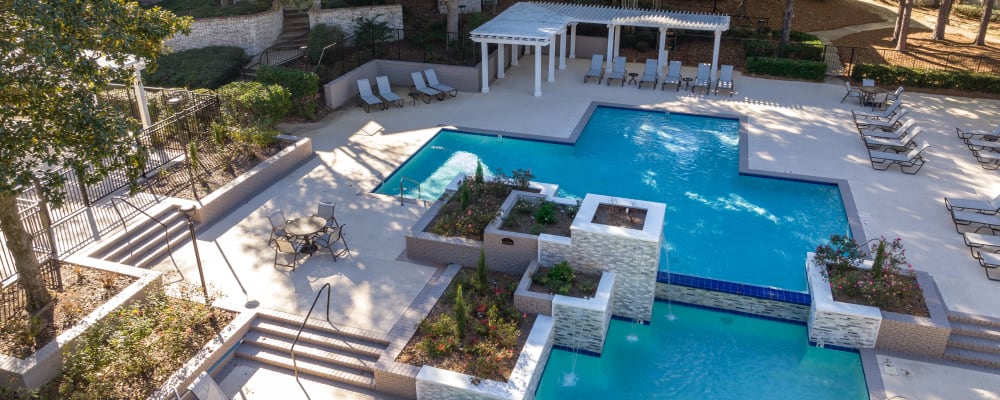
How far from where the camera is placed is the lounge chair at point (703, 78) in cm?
2426

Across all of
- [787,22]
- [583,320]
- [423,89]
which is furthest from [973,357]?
[787,22]

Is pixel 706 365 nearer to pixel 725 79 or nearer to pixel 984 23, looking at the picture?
pixel 725 79

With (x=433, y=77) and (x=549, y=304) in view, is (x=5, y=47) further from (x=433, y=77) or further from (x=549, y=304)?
(x=433, y=77)

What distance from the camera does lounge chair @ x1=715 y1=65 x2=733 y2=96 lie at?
24.1 meters

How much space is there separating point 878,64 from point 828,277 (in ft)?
51.3

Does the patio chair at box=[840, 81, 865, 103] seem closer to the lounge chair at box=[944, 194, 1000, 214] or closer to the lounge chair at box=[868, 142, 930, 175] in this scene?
the lounge chair at box=[868, 142, 930, 175]

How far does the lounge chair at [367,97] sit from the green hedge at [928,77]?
15729 mm

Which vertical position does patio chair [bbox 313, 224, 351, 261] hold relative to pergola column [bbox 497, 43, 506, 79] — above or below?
below

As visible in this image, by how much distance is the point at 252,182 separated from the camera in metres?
16.6

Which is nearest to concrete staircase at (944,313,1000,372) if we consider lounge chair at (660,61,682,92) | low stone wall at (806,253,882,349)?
low stone wall at (806,253,882,349)

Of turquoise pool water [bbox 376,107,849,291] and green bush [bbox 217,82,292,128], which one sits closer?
turquoise pool water [bbox 376,107,849,291]

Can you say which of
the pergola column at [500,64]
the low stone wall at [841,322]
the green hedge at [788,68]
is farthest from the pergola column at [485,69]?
the low stone wall at [841,322]

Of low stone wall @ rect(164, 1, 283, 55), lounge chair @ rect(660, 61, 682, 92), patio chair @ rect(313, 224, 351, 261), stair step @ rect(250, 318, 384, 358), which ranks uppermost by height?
low stone wall @ rect(164, 1, 283, 55)

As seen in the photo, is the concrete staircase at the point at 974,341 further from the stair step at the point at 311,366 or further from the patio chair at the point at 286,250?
the patio chair at the point at 286,250
